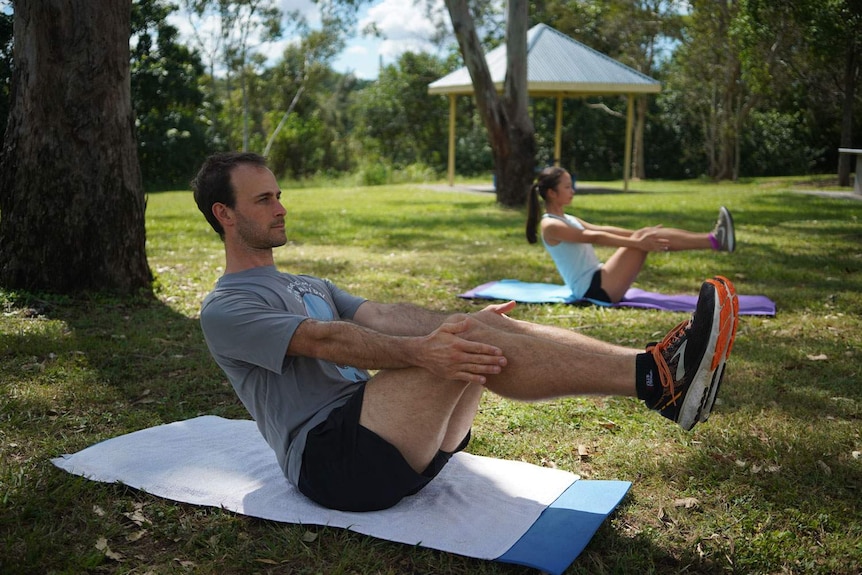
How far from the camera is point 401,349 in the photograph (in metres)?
2.59

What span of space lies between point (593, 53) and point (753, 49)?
3.86 m

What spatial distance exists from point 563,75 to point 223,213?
1724cm

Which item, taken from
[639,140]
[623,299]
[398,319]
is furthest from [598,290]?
[639,140]

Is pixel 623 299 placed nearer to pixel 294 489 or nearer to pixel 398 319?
pixel 398 319

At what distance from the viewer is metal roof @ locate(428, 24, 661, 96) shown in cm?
1898

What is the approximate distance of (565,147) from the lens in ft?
94.3

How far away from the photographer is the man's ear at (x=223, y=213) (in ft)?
9.94

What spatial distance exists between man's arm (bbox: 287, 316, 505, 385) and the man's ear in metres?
0.61

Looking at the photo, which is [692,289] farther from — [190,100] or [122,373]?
[190,100]

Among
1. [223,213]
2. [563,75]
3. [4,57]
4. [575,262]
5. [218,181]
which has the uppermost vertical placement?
[563,75]

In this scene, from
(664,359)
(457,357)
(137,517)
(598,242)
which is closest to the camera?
(457,357)

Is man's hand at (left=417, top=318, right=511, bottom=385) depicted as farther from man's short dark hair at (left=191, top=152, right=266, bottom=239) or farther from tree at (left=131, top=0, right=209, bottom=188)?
tree at (left=131, top=0, right=209, bottom=188)

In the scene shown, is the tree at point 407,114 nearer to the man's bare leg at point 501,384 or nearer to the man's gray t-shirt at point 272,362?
the man's gray t-shirt at point 272,362

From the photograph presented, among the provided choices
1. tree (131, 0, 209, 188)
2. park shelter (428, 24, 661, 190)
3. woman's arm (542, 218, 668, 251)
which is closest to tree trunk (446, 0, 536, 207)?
park shelter (428, 24, 661, 190)
